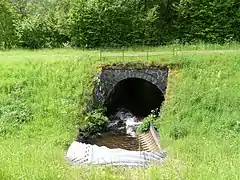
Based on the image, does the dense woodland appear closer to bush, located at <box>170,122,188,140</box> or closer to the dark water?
the dark water

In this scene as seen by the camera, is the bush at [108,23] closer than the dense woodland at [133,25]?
Yes

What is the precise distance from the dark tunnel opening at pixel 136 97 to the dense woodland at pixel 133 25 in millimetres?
3241

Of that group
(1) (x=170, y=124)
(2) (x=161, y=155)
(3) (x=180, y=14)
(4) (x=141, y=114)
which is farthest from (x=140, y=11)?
(2) (x=161, y=155)

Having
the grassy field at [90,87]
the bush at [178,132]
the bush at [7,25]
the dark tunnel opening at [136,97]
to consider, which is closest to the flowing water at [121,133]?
the dark tunnel opening at [136,97]

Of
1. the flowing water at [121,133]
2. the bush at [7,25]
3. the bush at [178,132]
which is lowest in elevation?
the flowing water at [121,133]

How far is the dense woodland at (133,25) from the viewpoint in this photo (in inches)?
1237

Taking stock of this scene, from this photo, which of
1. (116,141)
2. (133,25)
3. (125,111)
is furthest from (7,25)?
(116,141)

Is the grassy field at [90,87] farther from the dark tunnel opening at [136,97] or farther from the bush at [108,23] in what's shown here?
the bush at [108,23]

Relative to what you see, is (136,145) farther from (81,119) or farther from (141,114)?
(141,114)

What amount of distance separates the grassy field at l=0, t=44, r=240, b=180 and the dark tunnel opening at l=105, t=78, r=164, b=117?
2.31 m

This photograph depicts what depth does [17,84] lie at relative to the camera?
22469 mm

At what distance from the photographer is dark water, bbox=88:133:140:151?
19.0 meters

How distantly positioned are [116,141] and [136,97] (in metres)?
10.5

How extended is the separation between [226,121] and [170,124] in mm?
2280
